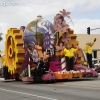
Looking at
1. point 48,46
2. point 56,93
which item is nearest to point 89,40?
point 48,46

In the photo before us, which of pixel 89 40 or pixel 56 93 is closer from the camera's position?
pixel 56 93

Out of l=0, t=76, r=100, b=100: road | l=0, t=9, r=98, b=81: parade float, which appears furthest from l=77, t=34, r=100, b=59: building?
l=0, t=76, r=100, b=100: road

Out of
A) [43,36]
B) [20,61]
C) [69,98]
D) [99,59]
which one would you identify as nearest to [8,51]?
[20,61]

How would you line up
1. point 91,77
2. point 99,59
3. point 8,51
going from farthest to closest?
point 99,59, point 8,51, point 91,77

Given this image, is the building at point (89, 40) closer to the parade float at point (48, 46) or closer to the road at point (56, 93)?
the parade float at point (48, 46)

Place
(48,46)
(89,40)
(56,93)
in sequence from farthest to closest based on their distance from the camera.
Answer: (89,40) → (48,46) → (56,93)

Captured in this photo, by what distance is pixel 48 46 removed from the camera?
19.0 meters

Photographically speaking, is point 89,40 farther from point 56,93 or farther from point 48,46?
point 56,93

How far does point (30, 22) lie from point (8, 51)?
10.2 ft

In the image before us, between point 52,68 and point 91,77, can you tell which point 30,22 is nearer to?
point 52,68

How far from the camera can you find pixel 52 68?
735 inches

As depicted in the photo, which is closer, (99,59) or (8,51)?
(8,51)

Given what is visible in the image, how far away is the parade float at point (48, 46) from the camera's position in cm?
1866

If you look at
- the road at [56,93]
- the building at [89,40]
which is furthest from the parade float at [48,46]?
the building at [89,40]
